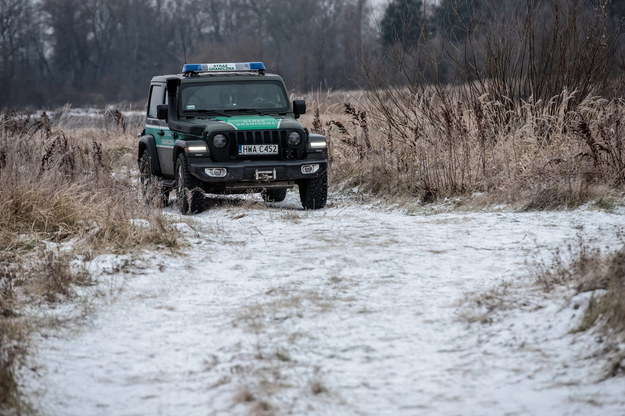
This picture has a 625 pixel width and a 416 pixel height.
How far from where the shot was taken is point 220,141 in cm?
1049

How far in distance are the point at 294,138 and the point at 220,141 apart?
0.89m

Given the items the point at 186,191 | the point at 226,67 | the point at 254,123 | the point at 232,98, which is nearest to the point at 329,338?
the point at 186,191

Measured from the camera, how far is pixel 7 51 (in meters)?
75.8

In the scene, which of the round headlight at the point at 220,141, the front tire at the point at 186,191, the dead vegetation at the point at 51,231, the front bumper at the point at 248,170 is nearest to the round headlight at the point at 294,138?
the front bumper at the point at 248,170

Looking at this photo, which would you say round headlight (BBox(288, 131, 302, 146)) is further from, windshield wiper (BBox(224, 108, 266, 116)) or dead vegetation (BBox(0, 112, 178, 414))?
dead vegetation (BBox(0, 112, 178, 414))

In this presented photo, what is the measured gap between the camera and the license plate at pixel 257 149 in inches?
415

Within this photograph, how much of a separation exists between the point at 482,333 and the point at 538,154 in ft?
19.4

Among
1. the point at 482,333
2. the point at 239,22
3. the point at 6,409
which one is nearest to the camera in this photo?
the point at 6,409

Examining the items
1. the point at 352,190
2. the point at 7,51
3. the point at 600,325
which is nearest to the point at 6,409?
the point at 600,325

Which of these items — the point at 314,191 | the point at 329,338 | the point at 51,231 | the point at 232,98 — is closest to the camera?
the point at 329,338

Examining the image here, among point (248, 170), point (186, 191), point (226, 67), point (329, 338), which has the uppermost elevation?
point (226, 67)

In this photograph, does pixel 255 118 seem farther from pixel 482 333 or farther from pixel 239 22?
pixel 239 22

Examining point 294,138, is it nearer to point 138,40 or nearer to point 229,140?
point 229,140

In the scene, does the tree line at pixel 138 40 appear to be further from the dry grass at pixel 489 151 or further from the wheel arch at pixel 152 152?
the wheel arch at pixel 152 152
